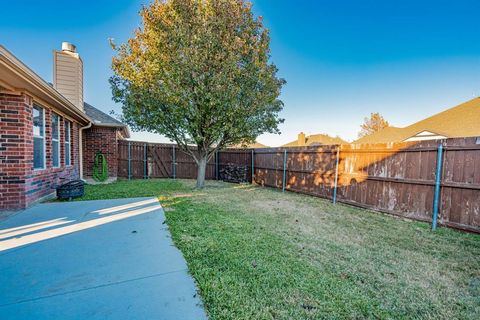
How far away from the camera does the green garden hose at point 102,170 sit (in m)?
9.95

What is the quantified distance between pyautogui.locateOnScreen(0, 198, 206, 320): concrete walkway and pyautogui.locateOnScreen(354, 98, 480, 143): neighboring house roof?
49.7 feet

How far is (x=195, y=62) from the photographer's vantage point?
6.81 meters

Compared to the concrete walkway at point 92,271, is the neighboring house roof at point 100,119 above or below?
above

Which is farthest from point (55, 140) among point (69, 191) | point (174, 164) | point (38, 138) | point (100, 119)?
point (174, 164)

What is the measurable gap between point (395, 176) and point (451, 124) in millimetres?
11898

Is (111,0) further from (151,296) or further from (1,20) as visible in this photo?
(151,296)

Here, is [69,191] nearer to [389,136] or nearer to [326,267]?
[326,267]

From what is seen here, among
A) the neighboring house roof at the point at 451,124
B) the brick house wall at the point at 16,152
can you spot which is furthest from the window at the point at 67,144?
the neighboring house roof at the point at 451,124

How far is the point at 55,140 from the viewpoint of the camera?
6688mm

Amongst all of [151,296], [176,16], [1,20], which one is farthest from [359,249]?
[1,20]

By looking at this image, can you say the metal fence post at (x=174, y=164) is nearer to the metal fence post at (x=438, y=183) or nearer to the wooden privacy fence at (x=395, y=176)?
the wooden privacy fence at (x=395, y=176)

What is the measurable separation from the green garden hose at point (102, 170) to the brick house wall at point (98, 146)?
0.73 feet

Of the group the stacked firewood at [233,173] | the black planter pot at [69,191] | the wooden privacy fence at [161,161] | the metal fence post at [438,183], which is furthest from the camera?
the stacked firewood at [233,173]

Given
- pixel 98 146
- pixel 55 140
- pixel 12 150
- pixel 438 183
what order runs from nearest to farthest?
pixel 438 183 < pixel 12 150 < pixel 55 140 < pixel 98 146
